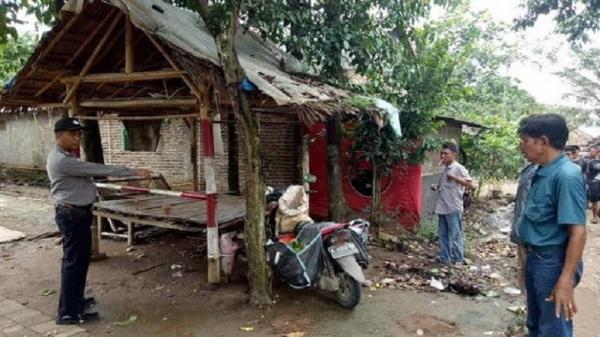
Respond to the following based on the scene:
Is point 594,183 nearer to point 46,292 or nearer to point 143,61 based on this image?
point 143,61

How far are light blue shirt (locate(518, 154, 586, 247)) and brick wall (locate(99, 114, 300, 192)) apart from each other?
5.89 m

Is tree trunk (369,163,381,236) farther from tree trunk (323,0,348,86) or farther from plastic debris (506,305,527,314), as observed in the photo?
plastic debris (506,305,527,314)

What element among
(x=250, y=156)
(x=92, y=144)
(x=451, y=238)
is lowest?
(x=451, y=238)

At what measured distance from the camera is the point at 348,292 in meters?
4.81

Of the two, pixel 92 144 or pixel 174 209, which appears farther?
pixel 92 144

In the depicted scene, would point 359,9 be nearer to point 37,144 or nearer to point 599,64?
point 37,144

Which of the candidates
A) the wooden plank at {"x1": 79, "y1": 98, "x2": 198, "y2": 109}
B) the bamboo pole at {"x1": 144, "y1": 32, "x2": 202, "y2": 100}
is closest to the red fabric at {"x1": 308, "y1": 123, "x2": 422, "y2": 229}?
the wooden plank at {"x1": 79, "y1": 98, "x2": 198, "y2": 109}

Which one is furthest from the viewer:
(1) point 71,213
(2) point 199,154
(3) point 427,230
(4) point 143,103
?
(2) point 199,154

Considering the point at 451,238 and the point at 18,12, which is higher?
the point at 18,12

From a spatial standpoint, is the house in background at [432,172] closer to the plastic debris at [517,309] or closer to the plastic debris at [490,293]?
the plastic debris at [490,293]

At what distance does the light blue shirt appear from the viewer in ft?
8.68

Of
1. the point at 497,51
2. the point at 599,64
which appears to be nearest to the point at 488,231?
the point at 497,51

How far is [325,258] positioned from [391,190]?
4.58 metres

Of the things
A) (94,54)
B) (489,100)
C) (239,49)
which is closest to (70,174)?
(94,54)
